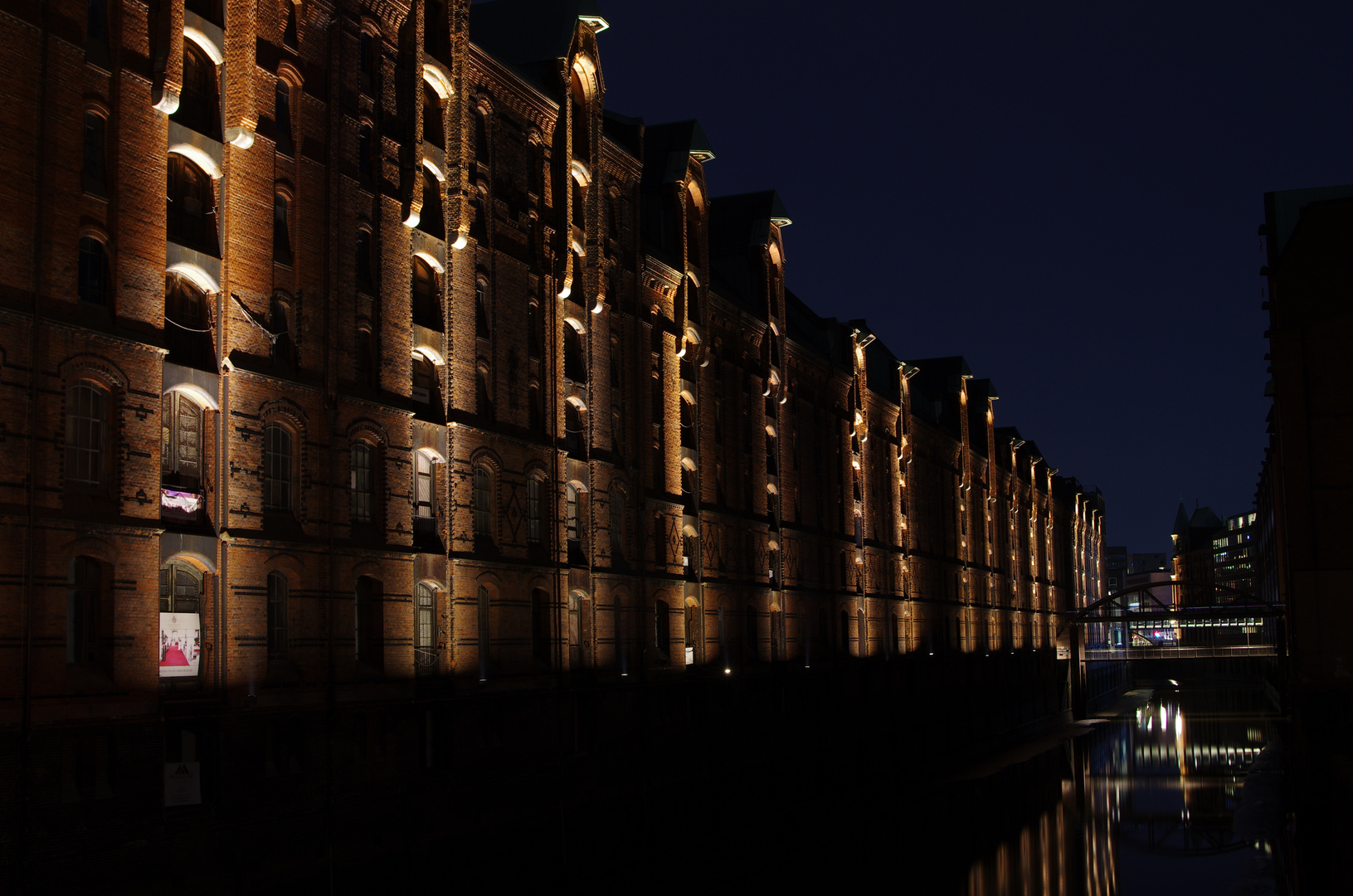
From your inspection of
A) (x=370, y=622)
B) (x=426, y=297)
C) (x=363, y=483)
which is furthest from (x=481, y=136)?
(x=370, y=622)

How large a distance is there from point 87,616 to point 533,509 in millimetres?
14360

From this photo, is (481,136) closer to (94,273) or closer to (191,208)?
(191,208)

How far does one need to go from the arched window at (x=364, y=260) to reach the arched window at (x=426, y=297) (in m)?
1.96

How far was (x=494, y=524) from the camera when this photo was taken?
31.7 metres

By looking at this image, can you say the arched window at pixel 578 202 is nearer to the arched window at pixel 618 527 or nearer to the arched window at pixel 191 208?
the arched window at pixel 618 527

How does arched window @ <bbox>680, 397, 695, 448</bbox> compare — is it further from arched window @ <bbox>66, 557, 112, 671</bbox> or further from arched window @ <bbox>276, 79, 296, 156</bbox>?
arched window @ <bbox>66, 557, 112, 671</bbox>

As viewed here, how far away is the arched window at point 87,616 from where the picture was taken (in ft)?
67.7

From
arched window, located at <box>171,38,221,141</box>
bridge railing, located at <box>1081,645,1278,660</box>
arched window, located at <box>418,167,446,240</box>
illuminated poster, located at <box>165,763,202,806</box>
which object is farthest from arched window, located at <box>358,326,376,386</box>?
bridge railing, located at <box>1081,645,1278,660</box>

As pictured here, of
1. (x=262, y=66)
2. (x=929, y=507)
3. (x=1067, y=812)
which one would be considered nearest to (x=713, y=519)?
(x=1067, y=812)

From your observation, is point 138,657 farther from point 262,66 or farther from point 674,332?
point 674,332

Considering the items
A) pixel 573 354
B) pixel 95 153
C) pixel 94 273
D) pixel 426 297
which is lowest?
pixel 94 273

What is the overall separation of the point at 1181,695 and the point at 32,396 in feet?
474

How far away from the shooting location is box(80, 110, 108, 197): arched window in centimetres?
2134

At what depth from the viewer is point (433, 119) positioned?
30.8 meters
